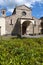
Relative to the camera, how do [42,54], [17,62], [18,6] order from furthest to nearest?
1. [18,6]
2. [42,54]
3. [17,62]

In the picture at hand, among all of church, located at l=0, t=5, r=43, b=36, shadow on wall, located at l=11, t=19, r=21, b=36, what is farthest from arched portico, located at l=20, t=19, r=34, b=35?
shadow on wall, located at l=11, t=19, r=21, b=36

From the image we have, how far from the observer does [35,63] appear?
362 inches

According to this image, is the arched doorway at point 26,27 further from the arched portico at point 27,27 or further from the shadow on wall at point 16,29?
the shadow on wall at point 16,29

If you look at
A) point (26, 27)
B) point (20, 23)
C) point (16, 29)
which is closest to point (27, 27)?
point (26, 27)

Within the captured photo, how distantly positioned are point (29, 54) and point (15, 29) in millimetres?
28495

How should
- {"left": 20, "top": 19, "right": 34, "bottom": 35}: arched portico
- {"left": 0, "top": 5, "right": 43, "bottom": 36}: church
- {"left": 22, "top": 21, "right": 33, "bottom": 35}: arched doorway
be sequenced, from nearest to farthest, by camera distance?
{"left": 0, "top": 5, "right": 43, "bottom": 36}: church
{"left": 20, "top": 19, "right": 34, "bottom": 35}: arched portico
{"left": 22, "top": 21, "right": 33, "bottom": 35}: arched doorway

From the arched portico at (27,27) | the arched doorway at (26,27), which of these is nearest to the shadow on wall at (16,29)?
the arched portico at (27,27)

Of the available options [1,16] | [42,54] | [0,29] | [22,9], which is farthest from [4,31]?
[42,54]

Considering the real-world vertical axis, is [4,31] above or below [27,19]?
below

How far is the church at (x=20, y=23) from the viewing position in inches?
1475

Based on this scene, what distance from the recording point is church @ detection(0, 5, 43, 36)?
37.5 m

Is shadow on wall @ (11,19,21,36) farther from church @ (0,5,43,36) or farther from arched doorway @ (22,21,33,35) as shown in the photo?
arched doorway @ (22,21,33,35)

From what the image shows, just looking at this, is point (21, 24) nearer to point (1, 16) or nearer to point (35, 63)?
point (1, 16)

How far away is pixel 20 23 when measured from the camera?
36625 millimetres
